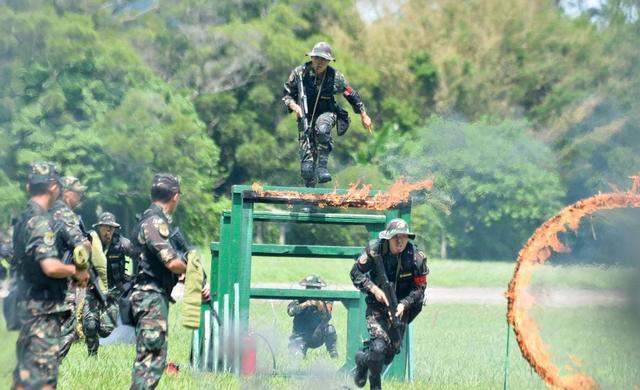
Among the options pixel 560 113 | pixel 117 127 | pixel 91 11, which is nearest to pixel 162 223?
pixel 117 127

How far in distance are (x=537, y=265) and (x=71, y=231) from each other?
4.37 metres

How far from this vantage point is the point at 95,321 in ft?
47.7

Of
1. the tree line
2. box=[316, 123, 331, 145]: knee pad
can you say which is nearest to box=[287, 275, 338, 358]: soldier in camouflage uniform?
box=[316, 123, 331, 145]: knee pad

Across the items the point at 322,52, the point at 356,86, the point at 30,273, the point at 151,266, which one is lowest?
the point at 30,273

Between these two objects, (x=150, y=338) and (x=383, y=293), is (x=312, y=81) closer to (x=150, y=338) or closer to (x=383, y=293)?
(x=383, y=293)

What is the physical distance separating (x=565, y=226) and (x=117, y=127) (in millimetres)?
24800

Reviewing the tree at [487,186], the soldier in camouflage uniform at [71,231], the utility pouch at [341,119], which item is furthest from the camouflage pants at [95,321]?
the tree at [487,186]

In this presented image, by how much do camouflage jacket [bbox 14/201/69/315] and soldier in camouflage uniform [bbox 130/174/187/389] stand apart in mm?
872

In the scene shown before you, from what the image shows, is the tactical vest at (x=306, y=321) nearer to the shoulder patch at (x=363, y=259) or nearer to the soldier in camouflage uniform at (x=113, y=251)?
the soldier in camouflage uniform at (x=113, y=251)

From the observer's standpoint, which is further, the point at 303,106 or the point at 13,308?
the point at 303,106

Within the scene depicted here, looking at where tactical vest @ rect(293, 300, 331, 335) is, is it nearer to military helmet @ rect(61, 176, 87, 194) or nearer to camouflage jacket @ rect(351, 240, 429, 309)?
camouflage jacket @ rect(351, 240, 429, 309)

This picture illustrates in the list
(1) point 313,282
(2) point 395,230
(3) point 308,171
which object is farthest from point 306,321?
(2) point 395,230

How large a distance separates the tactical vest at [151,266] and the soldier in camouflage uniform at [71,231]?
→ 0.39 m

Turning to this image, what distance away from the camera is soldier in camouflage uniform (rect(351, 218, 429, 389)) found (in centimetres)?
1190
